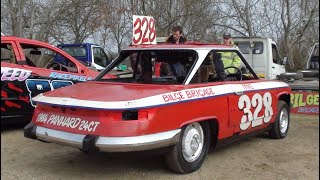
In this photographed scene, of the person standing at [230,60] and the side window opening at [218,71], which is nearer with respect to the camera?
the side window opening at [218,71]

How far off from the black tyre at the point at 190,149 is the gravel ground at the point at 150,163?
4.2 inches

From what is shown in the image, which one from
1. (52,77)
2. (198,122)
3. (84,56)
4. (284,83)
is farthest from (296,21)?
(198,122)

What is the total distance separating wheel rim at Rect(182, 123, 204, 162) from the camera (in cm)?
491

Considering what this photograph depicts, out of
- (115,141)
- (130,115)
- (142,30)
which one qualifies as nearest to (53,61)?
(142,30)

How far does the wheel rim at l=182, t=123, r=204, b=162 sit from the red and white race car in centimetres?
1

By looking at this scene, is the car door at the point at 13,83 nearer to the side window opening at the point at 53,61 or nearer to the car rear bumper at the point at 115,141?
the side window opening at the point at 53,61

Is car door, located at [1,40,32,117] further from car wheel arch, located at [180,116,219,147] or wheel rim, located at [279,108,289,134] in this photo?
wheel rim, located at [279,108,289,134]

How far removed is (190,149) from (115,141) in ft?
3.51

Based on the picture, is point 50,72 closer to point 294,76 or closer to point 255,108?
point 255,108

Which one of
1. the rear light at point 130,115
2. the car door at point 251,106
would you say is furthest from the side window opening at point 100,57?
the rear light at point 130,115

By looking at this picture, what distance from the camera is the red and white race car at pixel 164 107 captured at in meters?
4.35

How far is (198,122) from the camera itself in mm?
5082

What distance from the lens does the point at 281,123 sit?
282 inches

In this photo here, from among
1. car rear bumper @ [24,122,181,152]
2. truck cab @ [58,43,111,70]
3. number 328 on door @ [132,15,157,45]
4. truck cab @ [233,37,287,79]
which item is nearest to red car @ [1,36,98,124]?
number 328 on door @ [132,15,157,45]
